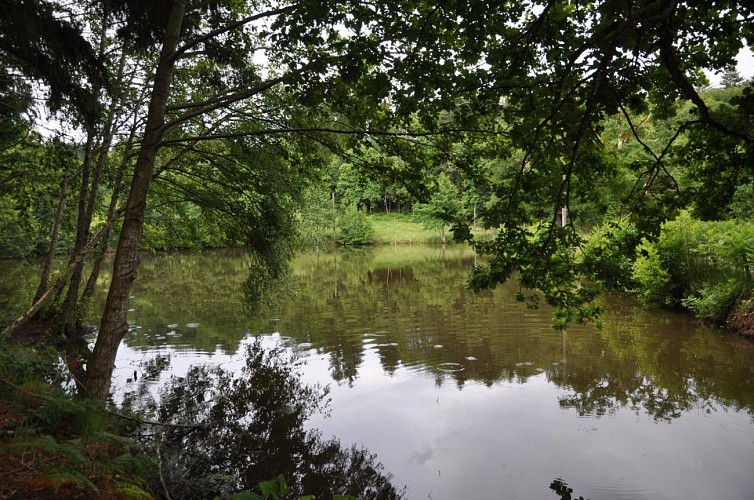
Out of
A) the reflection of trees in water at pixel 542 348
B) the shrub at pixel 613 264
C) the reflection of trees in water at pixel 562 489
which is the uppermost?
the shrub at pixel 613 264

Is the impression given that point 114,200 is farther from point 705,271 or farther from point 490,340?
point 705,271

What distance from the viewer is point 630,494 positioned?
18.6 feet

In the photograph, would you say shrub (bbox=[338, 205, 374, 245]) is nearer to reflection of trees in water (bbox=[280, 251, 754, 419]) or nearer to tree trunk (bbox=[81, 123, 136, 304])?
reflection of trees in water (bbox=[280, 251, 754, 419])

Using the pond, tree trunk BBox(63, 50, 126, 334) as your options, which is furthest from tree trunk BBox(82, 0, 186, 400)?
tree trunk BBox(63, 50, 126, 334)

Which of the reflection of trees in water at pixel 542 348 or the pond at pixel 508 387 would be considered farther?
the reflection of trees in water at pixel 542 348

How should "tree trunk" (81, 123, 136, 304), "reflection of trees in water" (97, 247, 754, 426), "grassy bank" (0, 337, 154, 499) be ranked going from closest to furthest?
"grassy bank" (0, 337, 154, 499) < "reflection of trees in water" (97, 247, 754, 426) < "tree trunk" (81, 123, 136, 304)

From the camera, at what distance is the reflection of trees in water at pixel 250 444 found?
223 inches

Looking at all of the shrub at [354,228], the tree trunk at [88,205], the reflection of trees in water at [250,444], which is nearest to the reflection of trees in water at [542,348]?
the reflection of trees in water at [250,444]

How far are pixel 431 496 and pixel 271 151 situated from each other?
5700 millimetres

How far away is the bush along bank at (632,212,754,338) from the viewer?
12359 mm

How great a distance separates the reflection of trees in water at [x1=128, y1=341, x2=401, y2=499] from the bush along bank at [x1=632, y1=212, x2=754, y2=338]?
27.1 feet

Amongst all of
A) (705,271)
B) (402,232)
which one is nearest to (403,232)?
(402,232)

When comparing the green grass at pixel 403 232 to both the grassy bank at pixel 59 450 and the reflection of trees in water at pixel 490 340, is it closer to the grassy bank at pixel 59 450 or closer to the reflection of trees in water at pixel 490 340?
the reflection of trees in water at pixel 490 340

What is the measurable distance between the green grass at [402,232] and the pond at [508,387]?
36542mm
